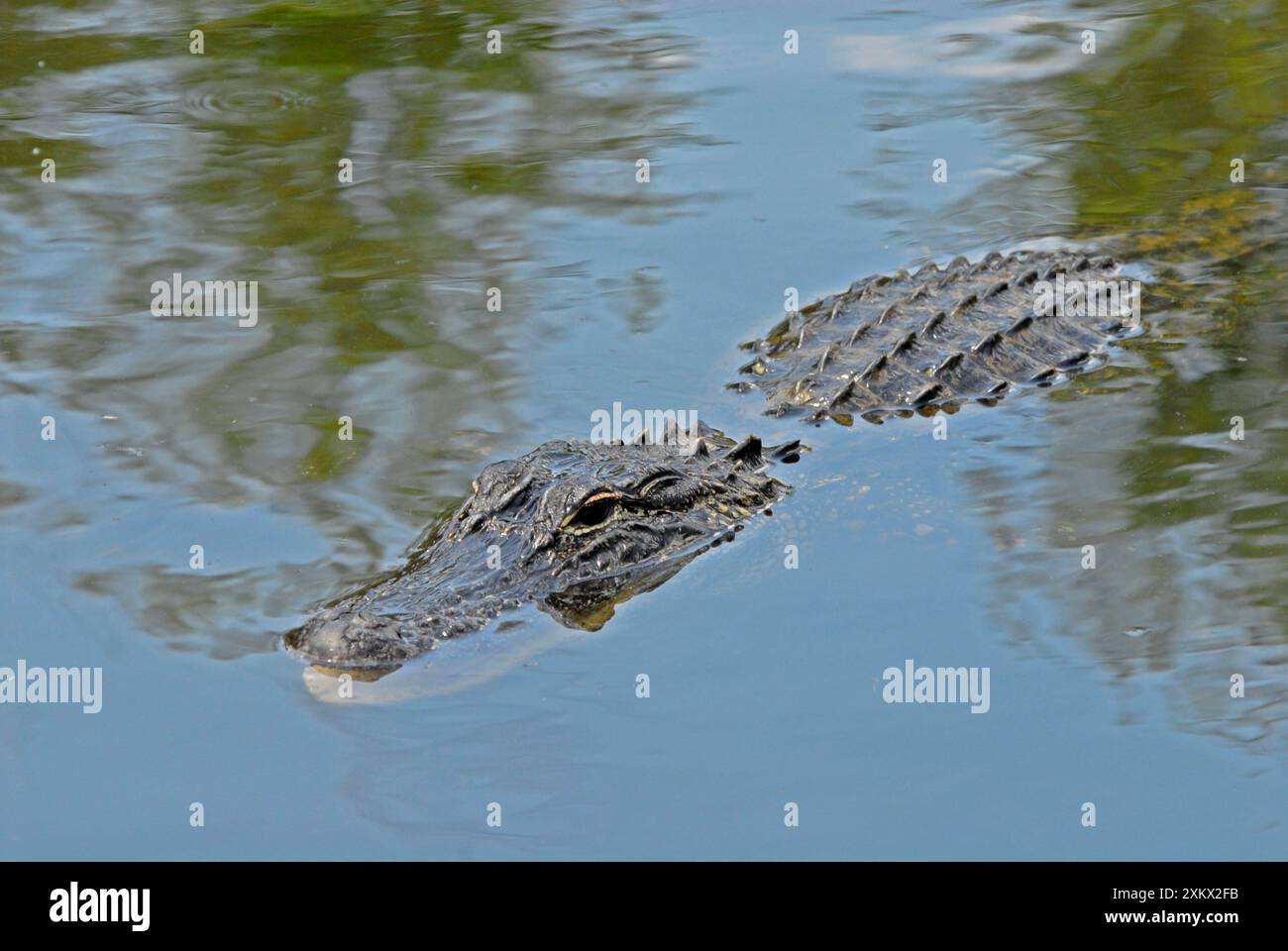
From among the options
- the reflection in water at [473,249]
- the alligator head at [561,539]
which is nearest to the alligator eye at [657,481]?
the alligator head at [561,539]

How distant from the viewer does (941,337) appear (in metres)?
8.23

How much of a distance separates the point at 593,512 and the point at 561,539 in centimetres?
18

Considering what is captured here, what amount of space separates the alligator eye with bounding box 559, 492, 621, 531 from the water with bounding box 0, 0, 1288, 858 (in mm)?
386

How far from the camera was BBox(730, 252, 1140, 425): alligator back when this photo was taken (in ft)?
25.7

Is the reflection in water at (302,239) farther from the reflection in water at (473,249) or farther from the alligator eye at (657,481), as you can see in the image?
the alligator eye at (657,481)

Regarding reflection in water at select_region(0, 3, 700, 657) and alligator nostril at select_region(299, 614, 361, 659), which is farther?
reflection in water at select_region(0, 3, 700, 657)

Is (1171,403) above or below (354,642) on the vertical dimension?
above

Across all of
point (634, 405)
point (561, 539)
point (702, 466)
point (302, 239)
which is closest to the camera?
point (561, 539)

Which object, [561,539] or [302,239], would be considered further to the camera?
[302,239]

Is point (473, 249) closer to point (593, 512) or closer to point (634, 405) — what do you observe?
point (634, 405)

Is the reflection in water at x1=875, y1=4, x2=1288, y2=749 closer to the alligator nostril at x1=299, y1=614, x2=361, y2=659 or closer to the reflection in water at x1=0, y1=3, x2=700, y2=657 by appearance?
the alligator nostril at x1=299, y1=614, x2=361, y2=659

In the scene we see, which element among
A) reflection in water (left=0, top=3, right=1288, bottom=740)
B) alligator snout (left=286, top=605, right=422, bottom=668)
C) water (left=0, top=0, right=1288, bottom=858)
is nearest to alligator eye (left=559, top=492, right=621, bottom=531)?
water (left=0, top=0, right=1288, bottom=858)

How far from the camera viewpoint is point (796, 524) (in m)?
6.84

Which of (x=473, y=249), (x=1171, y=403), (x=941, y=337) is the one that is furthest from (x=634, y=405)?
(x=1171, y=403)
